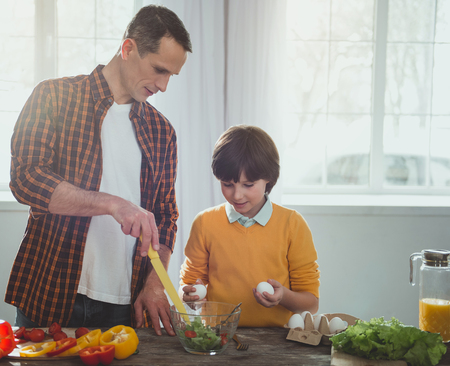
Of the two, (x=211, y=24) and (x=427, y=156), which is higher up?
(x=211, y=24)

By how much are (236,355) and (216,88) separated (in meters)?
2.00

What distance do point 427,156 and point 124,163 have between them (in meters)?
2.48

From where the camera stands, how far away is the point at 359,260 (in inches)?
108

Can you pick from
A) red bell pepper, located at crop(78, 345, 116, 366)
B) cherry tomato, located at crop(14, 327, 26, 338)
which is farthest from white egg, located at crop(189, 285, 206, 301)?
cherry tomato, located at crop(14, 327, 26, 338)

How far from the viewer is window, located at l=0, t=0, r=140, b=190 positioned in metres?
2.90

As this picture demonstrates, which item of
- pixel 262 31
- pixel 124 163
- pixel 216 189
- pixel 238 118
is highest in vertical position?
pixel 262 31

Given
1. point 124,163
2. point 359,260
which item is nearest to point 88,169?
point 124,163

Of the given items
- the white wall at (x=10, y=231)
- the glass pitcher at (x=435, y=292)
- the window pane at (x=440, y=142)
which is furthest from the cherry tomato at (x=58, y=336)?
the window pane at (x=440, y=142)

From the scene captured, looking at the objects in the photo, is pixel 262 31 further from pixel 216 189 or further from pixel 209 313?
pixel 209 313

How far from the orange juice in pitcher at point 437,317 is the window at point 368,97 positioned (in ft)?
6.19

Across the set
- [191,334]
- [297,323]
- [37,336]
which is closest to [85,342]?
[37,336]

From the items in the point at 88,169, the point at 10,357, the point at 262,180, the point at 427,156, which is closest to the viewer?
the point at 10,357

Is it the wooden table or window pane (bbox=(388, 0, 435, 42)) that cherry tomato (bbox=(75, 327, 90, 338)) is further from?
window pane (bbox=(388, 0, 435, 42))

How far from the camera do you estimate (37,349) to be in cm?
103
